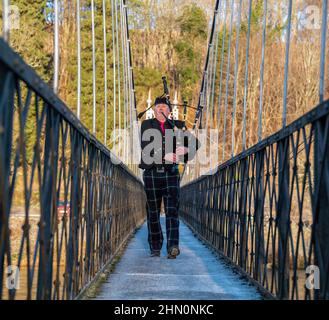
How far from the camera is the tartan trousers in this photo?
22.4 feet

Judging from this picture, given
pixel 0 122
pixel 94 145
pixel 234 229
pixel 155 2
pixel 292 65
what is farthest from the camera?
pixel 155 2

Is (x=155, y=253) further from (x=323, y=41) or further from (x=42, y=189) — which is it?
(x=42, y=189)

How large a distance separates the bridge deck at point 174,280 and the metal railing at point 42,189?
238 millimetres

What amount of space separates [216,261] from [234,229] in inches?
19.7

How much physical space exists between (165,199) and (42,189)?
13.6ft

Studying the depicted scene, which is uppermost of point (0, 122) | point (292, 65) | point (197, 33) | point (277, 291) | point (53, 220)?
point (197, 33)

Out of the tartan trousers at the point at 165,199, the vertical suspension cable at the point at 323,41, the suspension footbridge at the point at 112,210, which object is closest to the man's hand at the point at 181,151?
the tartan trousers at the point at 165,199

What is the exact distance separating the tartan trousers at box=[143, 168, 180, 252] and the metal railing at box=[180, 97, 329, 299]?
0.51 metres

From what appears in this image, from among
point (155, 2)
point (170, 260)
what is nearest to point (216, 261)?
point (170, 260)

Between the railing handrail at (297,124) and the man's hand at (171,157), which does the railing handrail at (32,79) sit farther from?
the man's hand at (171,157)

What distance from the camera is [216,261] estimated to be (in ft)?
21.9

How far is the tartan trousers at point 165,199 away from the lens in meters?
6.82

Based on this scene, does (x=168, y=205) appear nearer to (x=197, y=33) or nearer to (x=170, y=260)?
(x=170, y=260)

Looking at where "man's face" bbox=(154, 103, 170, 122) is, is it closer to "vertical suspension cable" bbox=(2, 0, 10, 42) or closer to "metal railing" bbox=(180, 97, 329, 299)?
"metal railing" bbox=(180, 97, 329, 299)
